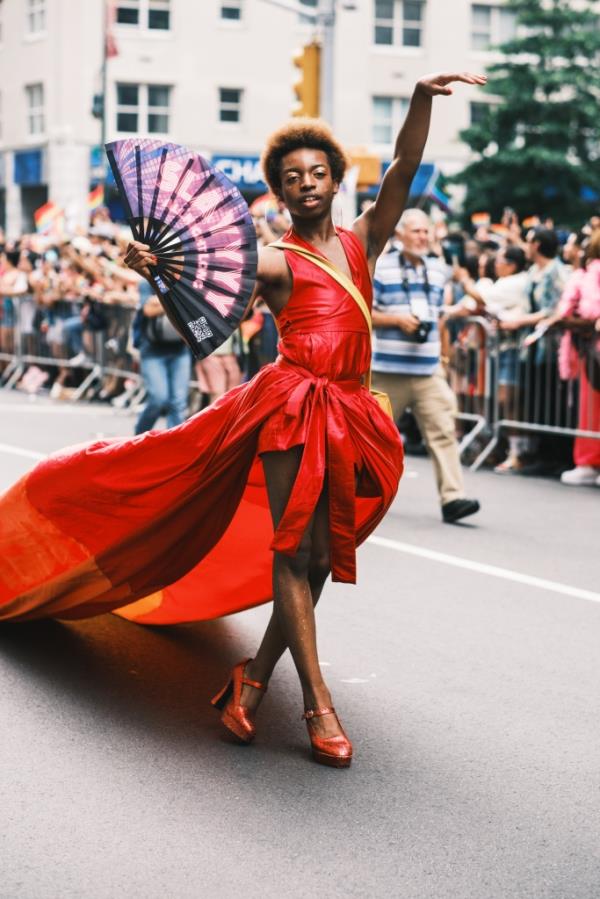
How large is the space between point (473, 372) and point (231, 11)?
32.4m

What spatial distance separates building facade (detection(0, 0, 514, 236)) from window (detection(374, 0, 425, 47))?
0.10ft

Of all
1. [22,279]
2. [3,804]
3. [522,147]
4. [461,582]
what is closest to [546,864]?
[3,804]

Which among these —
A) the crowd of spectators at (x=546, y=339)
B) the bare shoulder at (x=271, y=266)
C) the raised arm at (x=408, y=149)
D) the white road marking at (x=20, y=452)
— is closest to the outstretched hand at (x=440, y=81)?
the raised arm at (x=408, y=149)

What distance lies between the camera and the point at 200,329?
14.8 ft

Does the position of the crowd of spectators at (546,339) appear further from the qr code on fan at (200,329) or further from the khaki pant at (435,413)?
the qr code on fan at (200,329)

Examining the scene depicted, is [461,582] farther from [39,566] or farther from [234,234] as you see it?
[234,234]

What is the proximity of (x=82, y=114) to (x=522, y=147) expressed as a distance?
12714 millimetres

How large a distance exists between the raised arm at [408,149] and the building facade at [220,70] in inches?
1497

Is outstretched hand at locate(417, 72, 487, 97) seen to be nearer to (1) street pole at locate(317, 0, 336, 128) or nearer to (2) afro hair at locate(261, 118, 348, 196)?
(2) afro hair at locate(261, 118, 348, 196)

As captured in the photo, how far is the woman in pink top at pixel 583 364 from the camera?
1138 cm

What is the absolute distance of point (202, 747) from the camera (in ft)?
15.3

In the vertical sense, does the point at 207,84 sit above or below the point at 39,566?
above

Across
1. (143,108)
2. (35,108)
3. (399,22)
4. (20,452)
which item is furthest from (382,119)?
(20,452)

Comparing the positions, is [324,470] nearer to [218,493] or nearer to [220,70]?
[218,493]
